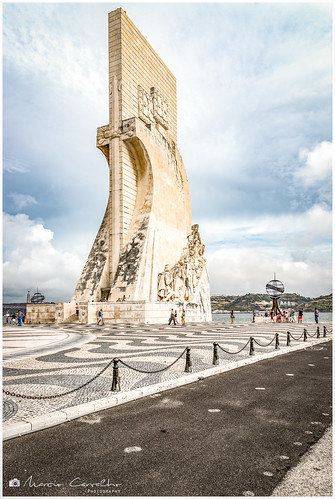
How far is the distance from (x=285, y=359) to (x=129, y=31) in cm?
3205

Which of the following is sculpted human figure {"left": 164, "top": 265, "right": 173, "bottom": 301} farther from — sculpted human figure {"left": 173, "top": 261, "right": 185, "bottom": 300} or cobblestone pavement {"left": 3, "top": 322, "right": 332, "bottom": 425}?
cobblestone pavement {"left": 3, "top": 322, "right": 332, "bottom": 425}

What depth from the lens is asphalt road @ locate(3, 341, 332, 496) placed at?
3.07 m

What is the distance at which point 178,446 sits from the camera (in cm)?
381

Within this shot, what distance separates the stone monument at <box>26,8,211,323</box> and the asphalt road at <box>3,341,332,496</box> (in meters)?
19.6

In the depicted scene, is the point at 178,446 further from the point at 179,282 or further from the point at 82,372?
the point at 179,282

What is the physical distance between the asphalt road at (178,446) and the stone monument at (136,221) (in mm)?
19578

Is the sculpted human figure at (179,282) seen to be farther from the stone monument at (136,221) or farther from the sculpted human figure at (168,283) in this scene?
the sculpted human figure at (168,283)

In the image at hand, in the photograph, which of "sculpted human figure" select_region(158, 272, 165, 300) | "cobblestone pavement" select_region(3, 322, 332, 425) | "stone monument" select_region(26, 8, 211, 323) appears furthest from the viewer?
"sculpted human figure" select_region(158, 272, 165, 300)

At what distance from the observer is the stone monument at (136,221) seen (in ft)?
91.4

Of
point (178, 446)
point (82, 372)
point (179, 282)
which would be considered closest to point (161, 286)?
point (179, 282)

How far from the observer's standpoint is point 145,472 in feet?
10.7

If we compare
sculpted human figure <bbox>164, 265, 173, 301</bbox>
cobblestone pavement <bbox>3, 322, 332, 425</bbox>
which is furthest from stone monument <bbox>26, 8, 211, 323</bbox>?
cobblestone pavement <bbox>3, 322, 332, 425</bbox>

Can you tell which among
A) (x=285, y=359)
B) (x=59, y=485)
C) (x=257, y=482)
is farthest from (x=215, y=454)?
(x=285, y=359)

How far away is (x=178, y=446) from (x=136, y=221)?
2655 cm
